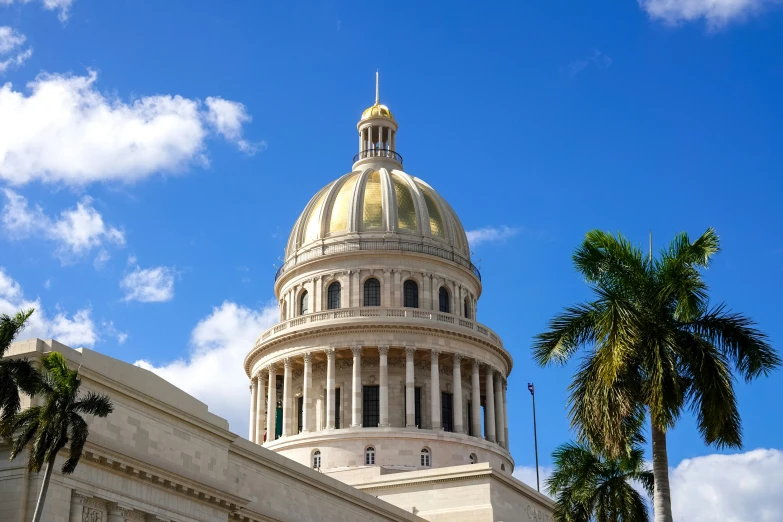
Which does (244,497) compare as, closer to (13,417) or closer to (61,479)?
(61,479)

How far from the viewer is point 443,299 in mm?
79250

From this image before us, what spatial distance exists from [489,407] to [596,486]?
39.8 m

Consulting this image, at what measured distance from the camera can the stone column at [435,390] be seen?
240ft

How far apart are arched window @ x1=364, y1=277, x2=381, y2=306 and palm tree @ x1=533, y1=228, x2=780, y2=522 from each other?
49.0 metres

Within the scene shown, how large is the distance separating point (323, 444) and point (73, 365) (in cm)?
3852

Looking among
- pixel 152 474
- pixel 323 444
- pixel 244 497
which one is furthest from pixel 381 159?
pixel 152 474

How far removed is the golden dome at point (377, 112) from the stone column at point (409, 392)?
2122 centimetres

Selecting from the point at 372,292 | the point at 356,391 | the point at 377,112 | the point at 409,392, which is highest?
the point at 377,112

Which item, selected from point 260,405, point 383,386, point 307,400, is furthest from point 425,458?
point 260,405

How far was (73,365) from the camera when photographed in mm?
35156

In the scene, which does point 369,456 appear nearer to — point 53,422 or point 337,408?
point 337,408

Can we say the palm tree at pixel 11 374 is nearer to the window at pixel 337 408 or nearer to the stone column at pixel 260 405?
the window at pixel 337 408

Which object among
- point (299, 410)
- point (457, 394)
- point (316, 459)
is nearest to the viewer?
point (316, 459)

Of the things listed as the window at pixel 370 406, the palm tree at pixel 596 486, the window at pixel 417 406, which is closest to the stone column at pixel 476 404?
the window at pixel 417 406
